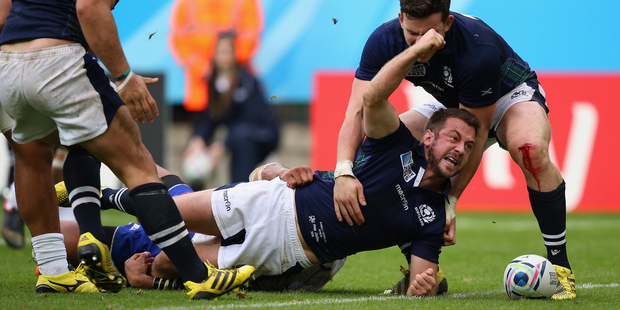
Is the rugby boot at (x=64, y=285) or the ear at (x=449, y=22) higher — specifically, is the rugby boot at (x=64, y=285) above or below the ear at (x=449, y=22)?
below

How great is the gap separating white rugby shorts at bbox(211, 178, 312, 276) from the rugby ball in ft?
3.82

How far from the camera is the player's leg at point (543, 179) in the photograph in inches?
159

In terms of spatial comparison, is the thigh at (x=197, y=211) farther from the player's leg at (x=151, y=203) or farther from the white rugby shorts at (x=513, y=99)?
the white rugby shorts at (x=513, y=99)

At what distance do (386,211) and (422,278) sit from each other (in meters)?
0.42

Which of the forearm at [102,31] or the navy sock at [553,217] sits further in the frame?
the navy sock at [553,217]

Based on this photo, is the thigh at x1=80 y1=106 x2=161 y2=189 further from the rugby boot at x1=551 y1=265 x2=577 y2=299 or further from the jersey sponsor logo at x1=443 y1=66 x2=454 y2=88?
the rugby boot at x1=551 y1=265 x2=577 y2=299

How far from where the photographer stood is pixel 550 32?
1295cm

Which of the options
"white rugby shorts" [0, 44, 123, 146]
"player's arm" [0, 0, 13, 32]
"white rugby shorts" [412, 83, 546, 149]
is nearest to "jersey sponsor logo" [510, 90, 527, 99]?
"white rugby shorts" [412, 83, 546, 149]

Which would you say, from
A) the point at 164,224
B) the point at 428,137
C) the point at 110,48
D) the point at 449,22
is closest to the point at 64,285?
the point at 164,224

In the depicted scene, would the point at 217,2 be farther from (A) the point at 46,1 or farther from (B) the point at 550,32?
(A) the point at 46,1

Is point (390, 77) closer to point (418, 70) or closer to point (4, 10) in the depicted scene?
point (418, 70)

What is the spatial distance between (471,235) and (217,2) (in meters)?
7.90

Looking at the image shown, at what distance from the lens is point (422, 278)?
149 inches

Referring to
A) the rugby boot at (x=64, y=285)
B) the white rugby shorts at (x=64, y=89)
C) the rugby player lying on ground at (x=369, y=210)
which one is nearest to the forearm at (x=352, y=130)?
the rugby player lying on ground at (x=369, y=210)
